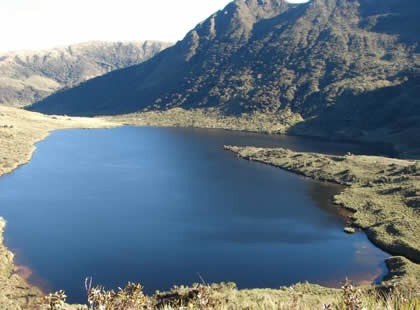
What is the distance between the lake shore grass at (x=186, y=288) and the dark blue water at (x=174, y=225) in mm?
2455

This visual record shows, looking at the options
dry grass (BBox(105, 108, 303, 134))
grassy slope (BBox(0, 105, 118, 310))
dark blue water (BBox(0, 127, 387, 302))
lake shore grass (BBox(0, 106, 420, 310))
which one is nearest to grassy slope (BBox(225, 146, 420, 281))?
lake shore grass (BBox(0, 106, 420, 310))

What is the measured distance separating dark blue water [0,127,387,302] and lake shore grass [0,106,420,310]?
2.45 metres

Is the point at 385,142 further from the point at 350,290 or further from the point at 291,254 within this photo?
the point at 350,290

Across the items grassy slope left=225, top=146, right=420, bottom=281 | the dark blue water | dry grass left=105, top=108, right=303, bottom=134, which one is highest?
dry grass left=105, top=108, right=303, bottom=134

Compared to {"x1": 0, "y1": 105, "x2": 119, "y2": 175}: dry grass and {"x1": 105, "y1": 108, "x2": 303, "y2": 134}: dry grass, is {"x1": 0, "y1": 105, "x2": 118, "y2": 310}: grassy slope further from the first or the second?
{"x1": 105, "y1": 108, "x2": 303, "y2": 134}: dry grass

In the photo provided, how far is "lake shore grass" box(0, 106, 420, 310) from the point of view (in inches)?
639

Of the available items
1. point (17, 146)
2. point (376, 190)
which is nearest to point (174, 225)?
point (376, 190)

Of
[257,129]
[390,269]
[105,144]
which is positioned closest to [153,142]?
[105,144]

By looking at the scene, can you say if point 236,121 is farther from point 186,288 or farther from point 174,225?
point 186,288

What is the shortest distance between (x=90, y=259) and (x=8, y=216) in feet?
68.3

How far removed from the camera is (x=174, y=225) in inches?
2148

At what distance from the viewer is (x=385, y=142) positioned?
425 feet

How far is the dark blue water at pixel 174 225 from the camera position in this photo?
40.9 metres

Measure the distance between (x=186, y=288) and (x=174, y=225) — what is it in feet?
72.3
